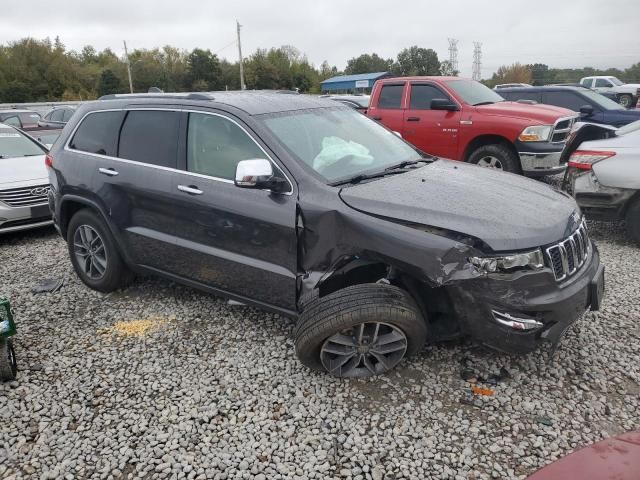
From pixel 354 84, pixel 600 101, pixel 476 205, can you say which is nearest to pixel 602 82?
pixel 600 101

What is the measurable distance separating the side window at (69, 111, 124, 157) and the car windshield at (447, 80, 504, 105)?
570cm

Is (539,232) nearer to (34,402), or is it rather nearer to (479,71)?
(34,402)

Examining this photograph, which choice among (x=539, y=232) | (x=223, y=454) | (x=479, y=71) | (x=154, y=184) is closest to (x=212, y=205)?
(x=154, y=184)

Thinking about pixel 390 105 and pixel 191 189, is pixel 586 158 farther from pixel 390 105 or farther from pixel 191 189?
pixel 191 189

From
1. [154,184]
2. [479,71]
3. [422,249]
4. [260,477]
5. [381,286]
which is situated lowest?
[260,477]

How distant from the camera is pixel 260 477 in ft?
7.67

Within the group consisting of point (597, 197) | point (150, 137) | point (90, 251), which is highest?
point (150, 137)

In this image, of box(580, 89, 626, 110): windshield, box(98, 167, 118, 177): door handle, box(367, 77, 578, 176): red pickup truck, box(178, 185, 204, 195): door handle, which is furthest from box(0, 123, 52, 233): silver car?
box(580, 89, 626, 110): windshield

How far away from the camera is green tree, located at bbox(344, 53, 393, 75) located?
7544cm

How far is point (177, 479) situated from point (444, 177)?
8.10ft

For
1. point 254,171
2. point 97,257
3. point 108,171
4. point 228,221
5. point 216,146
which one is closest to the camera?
point 254,171

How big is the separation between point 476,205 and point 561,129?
5.52 m

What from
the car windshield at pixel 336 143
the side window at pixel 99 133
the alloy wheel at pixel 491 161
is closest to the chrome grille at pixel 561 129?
the alloy wheel at pixel 491 161

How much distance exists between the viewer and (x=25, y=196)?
5969 mm
